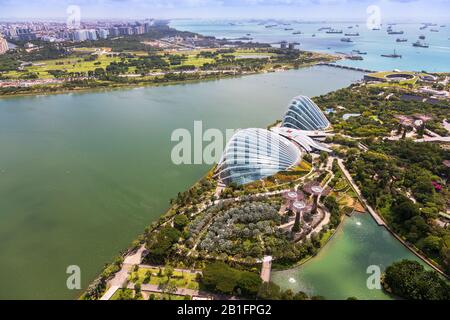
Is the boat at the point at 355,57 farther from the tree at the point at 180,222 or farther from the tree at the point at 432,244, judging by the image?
the tree at the point at 180,222

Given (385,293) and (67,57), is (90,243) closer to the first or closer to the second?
(385,293)

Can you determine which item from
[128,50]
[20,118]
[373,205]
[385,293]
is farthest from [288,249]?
[128,50]

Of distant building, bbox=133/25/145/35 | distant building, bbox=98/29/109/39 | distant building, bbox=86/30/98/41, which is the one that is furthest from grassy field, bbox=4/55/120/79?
distant building, bbox=133/25/145/35

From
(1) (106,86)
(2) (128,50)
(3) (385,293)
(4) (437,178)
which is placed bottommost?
(3) (385,293)

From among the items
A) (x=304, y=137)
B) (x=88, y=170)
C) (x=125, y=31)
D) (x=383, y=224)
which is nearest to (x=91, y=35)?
(x=125, y=31)

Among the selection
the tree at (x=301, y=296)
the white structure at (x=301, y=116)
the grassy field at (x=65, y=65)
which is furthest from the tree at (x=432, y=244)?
the grassy field at (x=65, y=65)

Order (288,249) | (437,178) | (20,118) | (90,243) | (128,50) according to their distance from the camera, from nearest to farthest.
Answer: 1. (288,249)
2. (90,243)
3. (437,178)
4. (20,118)
5. (128,50)

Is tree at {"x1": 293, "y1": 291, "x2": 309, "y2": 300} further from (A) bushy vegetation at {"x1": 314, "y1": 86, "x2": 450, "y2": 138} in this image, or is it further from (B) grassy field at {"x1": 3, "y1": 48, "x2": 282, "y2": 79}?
(B) grassy field at {"x1": 3, "y1": 48, "x2": 282, "y2": 79}
